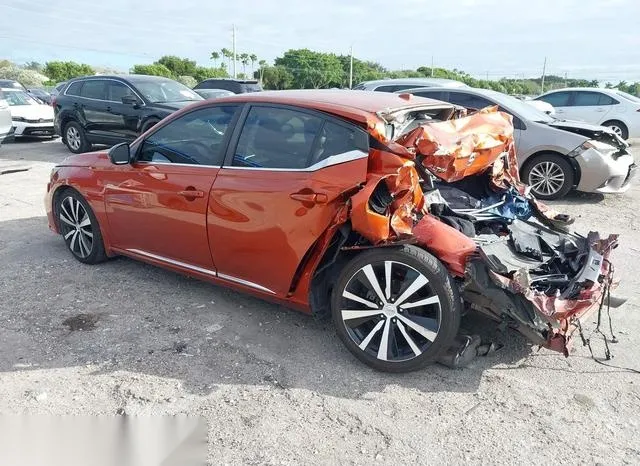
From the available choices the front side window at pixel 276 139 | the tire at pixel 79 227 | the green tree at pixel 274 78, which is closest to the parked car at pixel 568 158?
the front side window at pixel 276 139

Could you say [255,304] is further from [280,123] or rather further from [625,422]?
[625,422]

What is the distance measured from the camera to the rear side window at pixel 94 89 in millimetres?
11633

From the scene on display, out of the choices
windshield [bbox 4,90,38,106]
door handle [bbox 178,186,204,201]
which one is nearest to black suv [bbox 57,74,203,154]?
windshield [bbox 4,90,38,106]

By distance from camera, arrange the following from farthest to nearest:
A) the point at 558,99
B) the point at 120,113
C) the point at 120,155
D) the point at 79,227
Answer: the point at 558,99 → the point at 120,113 → the point at 79,227 → the point at 120,155

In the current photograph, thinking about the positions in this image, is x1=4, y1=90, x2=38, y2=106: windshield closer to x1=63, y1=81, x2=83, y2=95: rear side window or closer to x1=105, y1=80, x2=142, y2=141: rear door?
x1=63, y1=81, x2=83, y2=95: rear side window

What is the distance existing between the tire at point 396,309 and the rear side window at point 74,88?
11.0 metres

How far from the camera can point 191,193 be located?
392 centimetres

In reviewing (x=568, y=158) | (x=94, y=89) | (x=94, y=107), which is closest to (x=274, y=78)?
(x=94, y=89)

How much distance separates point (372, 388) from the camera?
3.18m

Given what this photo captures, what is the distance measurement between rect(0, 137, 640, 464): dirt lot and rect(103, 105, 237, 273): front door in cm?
43

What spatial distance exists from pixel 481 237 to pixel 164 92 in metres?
9.25

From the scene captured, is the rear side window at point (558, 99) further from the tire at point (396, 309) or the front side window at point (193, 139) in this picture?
the tire at point (396, 309)

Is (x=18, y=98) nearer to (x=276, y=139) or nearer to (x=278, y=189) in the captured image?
(x=276, y=139)

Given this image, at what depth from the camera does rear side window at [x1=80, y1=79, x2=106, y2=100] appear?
1163 cm
